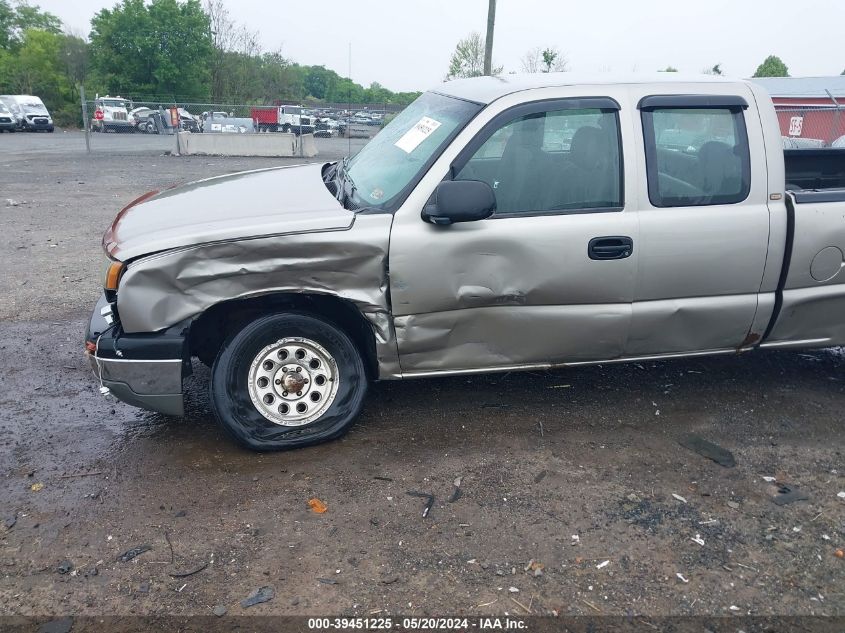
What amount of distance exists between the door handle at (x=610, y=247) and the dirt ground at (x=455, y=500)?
107 centimetres

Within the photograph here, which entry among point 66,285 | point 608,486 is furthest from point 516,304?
point 66,285

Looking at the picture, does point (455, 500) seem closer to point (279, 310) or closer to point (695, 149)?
point (279, 310)

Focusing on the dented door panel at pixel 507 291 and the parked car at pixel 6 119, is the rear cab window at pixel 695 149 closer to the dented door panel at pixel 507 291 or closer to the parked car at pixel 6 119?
the dented door panel at pixel 507 291

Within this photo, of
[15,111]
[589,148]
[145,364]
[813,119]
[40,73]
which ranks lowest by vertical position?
[145,364]

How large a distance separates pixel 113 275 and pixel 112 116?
33050 millimetres

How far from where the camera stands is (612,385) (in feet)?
16.9

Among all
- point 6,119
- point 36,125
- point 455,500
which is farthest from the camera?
point 36,125

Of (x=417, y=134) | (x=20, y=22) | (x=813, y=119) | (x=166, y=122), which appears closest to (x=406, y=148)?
(x=417, y=134)

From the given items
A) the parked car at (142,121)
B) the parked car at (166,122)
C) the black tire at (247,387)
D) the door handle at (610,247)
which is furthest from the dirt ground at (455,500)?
the parked car at (142,121)

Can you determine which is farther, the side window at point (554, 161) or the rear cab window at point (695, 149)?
the rear cab window at point (695, 149)

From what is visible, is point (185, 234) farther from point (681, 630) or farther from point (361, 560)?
point (681, 630)

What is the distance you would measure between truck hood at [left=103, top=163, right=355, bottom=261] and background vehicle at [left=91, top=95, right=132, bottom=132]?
103 ft

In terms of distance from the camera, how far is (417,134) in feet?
14.9

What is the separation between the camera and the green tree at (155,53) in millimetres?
53594
